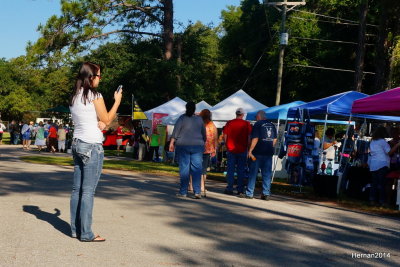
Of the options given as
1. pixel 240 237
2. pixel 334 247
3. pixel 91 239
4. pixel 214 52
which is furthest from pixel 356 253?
pixel 214 52

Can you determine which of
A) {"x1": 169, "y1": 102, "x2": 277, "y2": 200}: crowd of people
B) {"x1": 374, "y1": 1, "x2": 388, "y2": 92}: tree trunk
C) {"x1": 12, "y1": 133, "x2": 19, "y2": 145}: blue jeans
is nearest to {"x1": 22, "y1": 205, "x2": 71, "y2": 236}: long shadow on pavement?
{"x1": 169, "y1": 102, "x2": 277, "y2": 200}: crowd of people

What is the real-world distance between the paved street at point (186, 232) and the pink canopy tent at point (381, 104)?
2345 mm

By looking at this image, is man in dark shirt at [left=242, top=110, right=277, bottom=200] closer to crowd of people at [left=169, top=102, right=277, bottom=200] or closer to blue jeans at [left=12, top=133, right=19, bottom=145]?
crowd of people at [left=169, top=102, right=277, bottom=200]

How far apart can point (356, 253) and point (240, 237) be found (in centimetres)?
142

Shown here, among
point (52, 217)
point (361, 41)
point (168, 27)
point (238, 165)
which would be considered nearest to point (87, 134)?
point (52, 217)

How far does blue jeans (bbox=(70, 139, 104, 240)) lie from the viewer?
260 inches

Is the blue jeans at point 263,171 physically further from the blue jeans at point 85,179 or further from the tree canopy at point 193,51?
the tree canopy at point 193,51

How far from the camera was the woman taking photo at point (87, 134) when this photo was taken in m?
6.60

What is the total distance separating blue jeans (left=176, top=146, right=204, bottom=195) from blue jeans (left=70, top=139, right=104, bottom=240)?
16.1 ft

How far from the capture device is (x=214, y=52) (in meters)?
73.5

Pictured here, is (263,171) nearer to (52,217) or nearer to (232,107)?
(52,217)

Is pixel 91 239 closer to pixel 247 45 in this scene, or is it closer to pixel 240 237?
pixel 240 237

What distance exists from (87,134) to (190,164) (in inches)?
206

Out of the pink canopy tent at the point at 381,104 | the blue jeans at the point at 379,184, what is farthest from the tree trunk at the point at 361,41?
the blue jeans at the point at 379,184
